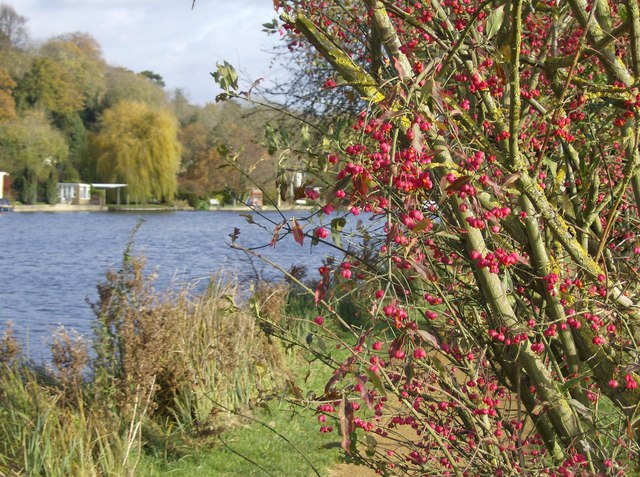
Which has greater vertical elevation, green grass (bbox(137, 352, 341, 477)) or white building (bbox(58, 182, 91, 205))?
white building (bbox(58, 182, 91, 205))

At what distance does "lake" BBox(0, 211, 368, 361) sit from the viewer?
10.5m

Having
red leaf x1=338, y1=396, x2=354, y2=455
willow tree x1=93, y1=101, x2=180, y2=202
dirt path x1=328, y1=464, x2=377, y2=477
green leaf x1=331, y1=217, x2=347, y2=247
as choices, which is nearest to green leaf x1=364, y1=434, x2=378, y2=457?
red leaf x1=338, y1=396, x2=354, y2=455

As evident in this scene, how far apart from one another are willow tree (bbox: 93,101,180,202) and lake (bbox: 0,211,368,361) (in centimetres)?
2004

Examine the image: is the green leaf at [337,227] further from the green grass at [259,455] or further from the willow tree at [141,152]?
the willow tree at [141,152]

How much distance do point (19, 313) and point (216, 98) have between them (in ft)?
33.6

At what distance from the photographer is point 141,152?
58.0m

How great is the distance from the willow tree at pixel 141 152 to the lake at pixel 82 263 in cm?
2004

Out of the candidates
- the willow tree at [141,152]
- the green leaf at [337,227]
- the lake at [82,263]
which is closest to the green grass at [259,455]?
the lake at [82,263]

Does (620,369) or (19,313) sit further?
(19,313)

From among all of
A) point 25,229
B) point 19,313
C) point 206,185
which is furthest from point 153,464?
point 206,185

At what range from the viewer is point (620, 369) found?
2.72 metres

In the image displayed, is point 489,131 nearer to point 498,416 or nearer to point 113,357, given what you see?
point 498,416

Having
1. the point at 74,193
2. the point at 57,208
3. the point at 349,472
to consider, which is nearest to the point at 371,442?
the point at 349,472

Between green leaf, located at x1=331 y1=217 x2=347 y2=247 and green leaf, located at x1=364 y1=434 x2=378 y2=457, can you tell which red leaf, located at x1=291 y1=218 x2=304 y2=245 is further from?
green leaf, located at x1=364 y1=434 x2=378 y2=457
